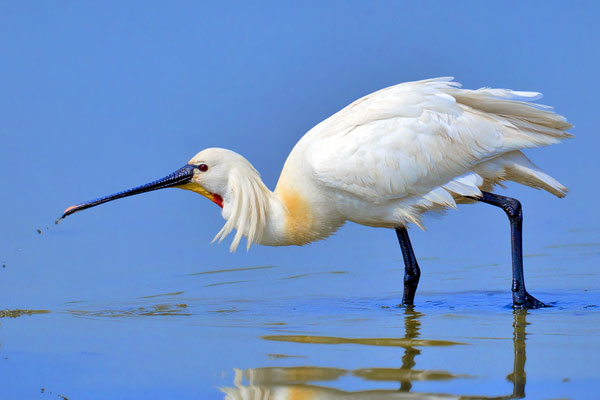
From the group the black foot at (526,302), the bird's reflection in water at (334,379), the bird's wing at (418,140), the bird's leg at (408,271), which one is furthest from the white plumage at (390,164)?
the bird's reflection in water at (334,379)

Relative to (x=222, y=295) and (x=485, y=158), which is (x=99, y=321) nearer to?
(x=222, y=295)

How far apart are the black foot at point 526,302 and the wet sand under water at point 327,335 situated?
154mm

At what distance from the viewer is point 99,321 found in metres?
9.18

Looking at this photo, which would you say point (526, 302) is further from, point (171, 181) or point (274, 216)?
point (171, 181)

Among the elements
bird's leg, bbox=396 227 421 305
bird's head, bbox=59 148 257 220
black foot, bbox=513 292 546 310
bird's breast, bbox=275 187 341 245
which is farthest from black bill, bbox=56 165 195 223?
black foot, bbox=513 292 546 310

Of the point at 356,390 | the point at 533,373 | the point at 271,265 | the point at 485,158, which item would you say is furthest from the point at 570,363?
the point at 271,265

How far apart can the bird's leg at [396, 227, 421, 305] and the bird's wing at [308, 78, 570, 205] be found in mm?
1031

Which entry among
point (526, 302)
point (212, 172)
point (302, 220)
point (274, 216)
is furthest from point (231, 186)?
point (526, 302)

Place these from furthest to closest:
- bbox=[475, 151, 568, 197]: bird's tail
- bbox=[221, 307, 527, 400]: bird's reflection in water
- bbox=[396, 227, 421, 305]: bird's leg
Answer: bbox=[396, 227, 421, 305]: bird's leg → bbox=[475, 151, 568, 197]: bird's tail → bbox=[221, 307, 527, 400]: bird's reflection in water

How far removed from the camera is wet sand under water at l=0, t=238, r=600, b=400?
249 inches

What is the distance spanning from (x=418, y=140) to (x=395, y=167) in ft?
1.13

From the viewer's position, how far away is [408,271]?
34.7 ft

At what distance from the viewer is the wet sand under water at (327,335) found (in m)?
6.32

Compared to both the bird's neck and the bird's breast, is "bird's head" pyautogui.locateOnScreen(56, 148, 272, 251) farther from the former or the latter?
the bird's breast
